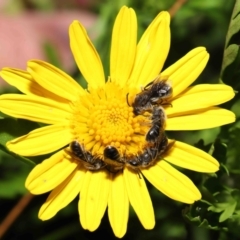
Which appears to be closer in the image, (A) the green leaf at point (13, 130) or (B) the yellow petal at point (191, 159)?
(B) the yellow petal at point (191, 159)

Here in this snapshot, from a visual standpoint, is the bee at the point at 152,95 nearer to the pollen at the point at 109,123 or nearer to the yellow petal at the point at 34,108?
the pollen at the point at 109,123

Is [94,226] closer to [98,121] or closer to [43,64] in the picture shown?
[98,121]

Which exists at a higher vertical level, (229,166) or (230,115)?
(230,115)

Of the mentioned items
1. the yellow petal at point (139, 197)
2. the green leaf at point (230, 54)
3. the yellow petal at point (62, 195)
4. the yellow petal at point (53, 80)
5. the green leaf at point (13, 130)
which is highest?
the yellow petal at point (53, 80)

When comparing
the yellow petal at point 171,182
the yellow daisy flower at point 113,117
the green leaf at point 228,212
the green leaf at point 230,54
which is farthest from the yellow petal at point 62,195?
the green leaf at point 230,54

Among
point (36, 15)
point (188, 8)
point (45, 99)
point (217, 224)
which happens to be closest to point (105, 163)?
point (45, 99)

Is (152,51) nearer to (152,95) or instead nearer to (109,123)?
(152,95)

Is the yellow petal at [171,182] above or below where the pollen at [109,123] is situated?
below
